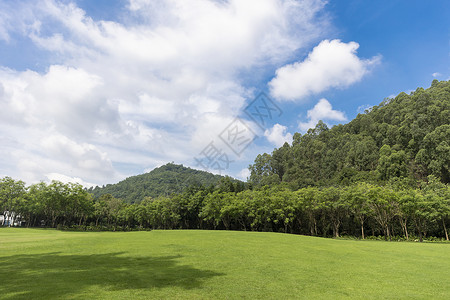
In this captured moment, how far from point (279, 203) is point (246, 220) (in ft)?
48.8

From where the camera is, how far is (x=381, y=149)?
55.2 m

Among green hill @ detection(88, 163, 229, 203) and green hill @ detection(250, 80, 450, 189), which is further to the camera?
green hill @ detection(88, 163, 229, 203)

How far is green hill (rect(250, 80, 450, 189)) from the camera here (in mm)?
49266

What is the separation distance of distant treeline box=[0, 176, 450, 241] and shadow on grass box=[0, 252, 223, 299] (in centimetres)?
3272

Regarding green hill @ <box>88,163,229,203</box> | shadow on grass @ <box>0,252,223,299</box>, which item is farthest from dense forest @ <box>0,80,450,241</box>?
green hill @ <box>88,163,229,203</box>

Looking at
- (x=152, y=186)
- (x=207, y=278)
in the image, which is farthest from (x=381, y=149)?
(x=152, y=186)

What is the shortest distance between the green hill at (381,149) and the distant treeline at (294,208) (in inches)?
283

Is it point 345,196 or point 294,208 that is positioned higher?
point 345,196

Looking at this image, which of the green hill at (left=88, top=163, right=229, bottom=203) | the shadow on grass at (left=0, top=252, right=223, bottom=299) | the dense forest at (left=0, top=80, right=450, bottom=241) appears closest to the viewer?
the shadow on grass at (left=0, top=252, right=223, bottom=299)

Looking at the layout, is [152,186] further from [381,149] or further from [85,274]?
[85,274]

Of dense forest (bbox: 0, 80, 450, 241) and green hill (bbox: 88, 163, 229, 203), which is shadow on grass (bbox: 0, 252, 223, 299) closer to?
dense forest (bbox: 0, 80, 450, 241)

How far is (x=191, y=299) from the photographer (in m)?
6.45

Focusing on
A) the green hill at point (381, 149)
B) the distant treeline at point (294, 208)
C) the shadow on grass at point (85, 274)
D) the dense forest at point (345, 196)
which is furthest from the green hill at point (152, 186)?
the shadow on grass at point (85, 274)

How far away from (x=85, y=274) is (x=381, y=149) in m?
62.6
